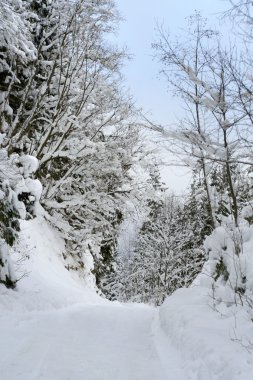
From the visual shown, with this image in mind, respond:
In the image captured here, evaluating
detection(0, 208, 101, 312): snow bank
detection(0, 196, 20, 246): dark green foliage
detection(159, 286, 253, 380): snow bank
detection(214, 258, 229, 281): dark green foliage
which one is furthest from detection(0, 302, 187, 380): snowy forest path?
detection(214, 258, 229, 281): dark green foliage

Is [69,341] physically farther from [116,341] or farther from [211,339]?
[211,339]

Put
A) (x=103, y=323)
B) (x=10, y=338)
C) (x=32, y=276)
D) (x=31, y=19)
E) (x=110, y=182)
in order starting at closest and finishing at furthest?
(x=10, y=338) < (x=103, y=323) < (x=32, y=276) < (x=31, y=19) < (x=110, y=182)

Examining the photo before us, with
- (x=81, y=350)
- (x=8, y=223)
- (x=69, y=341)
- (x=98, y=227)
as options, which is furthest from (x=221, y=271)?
(x=98, y=227)

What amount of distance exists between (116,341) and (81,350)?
117 centimetres

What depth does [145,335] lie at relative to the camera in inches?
325

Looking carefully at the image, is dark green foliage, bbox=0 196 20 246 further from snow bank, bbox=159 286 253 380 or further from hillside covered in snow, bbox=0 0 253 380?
snow bank, bbox=159 286 253 380

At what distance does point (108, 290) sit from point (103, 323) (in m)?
38.7

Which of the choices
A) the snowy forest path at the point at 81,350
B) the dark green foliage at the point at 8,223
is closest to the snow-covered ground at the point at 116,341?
the snowy forest path at the point at 81,350

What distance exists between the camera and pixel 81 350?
625 centimetres

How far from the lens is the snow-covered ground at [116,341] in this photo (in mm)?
4988

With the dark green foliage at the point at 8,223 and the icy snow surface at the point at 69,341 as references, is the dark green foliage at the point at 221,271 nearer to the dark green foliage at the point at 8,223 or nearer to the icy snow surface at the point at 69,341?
the icy snow surface at the point at 69,341

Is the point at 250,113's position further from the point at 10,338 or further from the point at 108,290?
the point at 108,290

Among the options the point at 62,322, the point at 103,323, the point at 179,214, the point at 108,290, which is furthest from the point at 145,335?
the point at 108,290

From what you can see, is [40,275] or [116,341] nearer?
[116,341]
